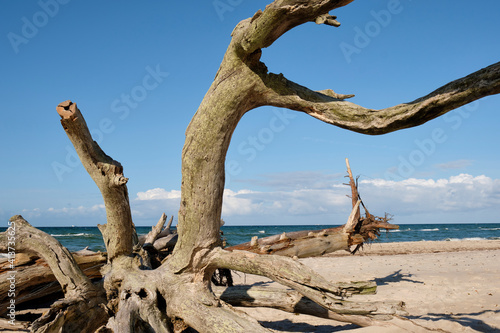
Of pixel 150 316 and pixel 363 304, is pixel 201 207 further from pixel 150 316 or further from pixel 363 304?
pixel 363 304

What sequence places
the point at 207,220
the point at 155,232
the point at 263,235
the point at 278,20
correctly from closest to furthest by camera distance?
the point at 278,20 → the point at 207,220 → the point at 155,232 → the point at 263,235

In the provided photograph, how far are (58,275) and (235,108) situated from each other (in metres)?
3.24

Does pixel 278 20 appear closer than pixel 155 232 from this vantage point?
Yes

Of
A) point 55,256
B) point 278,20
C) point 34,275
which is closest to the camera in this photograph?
point 278,20

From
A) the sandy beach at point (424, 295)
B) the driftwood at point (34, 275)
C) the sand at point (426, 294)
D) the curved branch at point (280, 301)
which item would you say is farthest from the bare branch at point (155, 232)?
the curved branch at point (280, 301)

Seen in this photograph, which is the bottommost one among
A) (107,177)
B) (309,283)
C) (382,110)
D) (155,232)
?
(309,283)

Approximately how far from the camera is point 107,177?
4656 mm

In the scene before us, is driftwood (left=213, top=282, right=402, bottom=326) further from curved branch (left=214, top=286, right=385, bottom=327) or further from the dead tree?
the dead tree

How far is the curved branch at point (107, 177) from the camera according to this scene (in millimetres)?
4383

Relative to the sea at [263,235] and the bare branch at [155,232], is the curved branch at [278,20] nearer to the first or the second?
the bare branch at [155,232]

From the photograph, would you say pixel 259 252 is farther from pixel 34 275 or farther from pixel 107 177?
pixel 34 275

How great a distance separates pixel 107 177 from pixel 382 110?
11.1ft

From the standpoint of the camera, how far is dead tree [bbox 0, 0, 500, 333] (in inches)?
139

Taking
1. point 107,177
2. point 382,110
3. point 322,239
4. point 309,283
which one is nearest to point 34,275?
point 107,177
